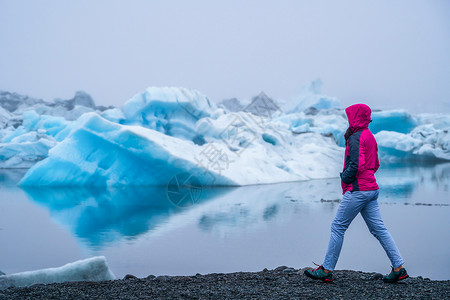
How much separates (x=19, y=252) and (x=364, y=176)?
3.62 meters

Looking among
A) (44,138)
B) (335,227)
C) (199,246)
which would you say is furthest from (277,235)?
(44,138)

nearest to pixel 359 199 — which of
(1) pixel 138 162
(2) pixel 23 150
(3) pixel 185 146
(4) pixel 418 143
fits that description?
(3) pixel 185 146

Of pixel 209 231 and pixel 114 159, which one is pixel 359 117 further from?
pixel 114 159

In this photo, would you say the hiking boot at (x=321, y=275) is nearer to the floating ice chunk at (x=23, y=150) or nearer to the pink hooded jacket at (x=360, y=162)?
the pink hooded jacket at (x=360, y=162)

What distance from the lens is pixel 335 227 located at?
109 inches

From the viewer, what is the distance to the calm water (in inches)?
160

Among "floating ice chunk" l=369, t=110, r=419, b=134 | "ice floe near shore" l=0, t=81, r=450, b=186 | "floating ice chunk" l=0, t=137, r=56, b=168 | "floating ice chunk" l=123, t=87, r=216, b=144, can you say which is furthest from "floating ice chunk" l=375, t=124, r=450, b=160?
"floating ice chunk" l=0, t=137, r=56, b=168

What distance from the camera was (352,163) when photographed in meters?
2.69

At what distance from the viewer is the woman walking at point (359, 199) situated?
8.82 feet

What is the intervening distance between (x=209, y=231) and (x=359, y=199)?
3.28 m

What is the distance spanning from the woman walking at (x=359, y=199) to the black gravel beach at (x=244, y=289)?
0.27ft

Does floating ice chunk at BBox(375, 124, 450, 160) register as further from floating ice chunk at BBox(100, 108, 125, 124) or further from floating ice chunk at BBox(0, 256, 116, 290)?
floating ice chunk at BBox(0, 256, 116, 290)

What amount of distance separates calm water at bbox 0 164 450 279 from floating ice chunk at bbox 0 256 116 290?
2.22ft

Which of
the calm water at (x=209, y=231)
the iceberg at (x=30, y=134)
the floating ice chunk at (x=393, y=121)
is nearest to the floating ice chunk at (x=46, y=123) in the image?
the iceberg at (x=30, y=134)
